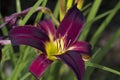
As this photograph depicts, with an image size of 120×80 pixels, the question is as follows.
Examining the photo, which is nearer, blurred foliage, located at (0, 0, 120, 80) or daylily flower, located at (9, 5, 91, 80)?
daylily flower, located at (9, 5, 91, 80)

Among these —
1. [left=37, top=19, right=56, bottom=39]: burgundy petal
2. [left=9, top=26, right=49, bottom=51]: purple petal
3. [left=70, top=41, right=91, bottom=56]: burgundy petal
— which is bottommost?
[left=70, top=41, right=91, bottom=56]: burgundy petal

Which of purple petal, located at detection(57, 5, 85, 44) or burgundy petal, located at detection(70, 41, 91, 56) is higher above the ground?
purple petal, located at detection(57, 5, 85, 44)

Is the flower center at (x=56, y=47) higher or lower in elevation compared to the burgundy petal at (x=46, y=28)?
lower

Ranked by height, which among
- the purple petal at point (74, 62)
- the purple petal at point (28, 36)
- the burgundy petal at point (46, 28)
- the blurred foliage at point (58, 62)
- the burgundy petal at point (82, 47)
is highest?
the purple petal at point (28, 36)

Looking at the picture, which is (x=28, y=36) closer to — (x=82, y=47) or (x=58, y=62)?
(x=82, y=47)

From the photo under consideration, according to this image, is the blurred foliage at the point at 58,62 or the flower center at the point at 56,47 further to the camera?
the blurred foliage at the point at 58,62

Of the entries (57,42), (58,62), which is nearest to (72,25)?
(57,42)
